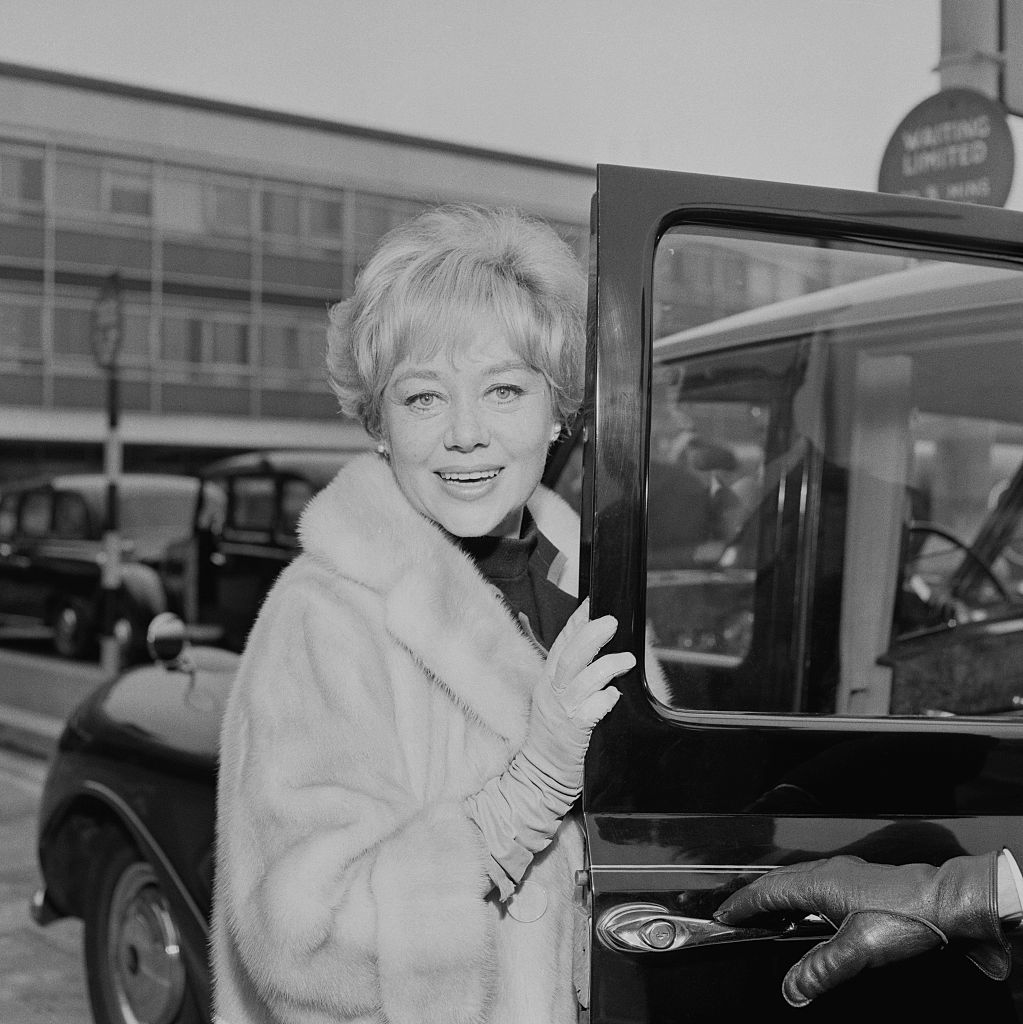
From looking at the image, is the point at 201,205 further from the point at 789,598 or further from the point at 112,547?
the point at 789,598

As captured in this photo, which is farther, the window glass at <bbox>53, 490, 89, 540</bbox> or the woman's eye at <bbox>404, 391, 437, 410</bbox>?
the window glass at <bbox>53, 490, 89, 540</bbox>

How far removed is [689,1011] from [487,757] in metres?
0.37

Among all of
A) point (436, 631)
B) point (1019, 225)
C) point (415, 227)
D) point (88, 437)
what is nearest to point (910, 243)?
point (1019, 225)

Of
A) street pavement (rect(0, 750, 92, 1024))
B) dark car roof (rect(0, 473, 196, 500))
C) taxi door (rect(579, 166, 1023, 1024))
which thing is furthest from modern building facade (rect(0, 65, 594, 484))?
taxi door (rect(579, 166, 1023, 1024))

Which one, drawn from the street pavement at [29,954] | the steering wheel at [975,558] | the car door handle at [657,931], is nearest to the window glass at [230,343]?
the street pavement at [29,954]

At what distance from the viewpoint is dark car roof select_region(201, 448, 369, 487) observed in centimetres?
1380

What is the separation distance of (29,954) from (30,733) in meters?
4.13

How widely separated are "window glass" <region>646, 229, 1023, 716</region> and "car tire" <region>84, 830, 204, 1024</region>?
4.41 feet

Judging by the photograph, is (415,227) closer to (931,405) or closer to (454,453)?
(454,453)

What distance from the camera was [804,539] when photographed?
8.65 feet

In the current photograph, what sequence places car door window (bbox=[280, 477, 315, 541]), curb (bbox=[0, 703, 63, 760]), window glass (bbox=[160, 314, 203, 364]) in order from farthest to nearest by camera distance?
window glass (bbox=[160, 314, 203, 364]) < car door window (bbox=[280, 477, 315, 541]) < curb (bbox=[0, 703, 63, 760])

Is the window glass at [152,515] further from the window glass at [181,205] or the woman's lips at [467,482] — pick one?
the woman's lips at [467,482]

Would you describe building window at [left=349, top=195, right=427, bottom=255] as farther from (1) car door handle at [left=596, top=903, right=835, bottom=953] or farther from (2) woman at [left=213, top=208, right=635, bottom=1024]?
(1) car door handle at [left=596, top=903, right=835, bottom=953]

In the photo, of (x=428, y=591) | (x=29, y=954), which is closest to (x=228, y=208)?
(x=29, y=954)
